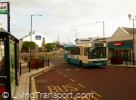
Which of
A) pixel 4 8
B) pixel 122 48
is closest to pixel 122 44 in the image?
pixel 122 48

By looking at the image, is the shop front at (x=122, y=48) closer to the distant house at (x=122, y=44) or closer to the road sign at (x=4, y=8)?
the distant house at (x=122, y=44)

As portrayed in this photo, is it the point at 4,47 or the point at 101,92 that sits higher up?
the point at 4,47

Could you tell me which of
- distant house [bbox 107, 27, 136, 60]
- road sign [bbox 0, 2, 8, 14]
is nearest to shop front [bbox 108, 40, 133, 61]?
distant house [bbox 107, 27, 136, 60]

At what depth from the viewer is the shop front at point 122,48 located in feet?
171

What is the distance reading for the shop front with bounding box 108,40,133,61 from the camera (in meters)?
52.0

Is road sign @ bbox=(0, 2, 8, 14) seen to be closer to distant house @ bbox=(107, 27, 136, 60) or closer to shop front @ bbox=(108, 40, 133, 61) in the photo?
shop front @ bbox=(108, 40, 133, 61)

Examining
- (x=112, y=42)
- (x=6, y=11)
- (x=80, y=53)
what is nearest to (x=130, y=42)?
(x=112, y=42)

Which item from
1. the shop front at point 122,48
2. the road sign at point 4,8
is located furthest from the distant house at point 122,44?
the road sign at point 4,8

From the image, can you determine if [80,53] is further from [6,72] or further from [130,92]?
[6,72]

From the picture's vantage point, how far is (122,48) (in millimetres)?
54906

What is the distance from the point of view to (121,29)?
62125mm

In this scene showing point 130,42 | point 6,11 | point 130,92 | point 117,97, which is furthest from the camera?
point 130,42

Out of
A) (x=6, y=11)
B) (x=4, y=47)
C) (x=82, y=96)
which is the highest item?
(x=6, y=11)

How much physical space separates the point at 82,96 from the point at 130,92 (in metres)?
2.76
